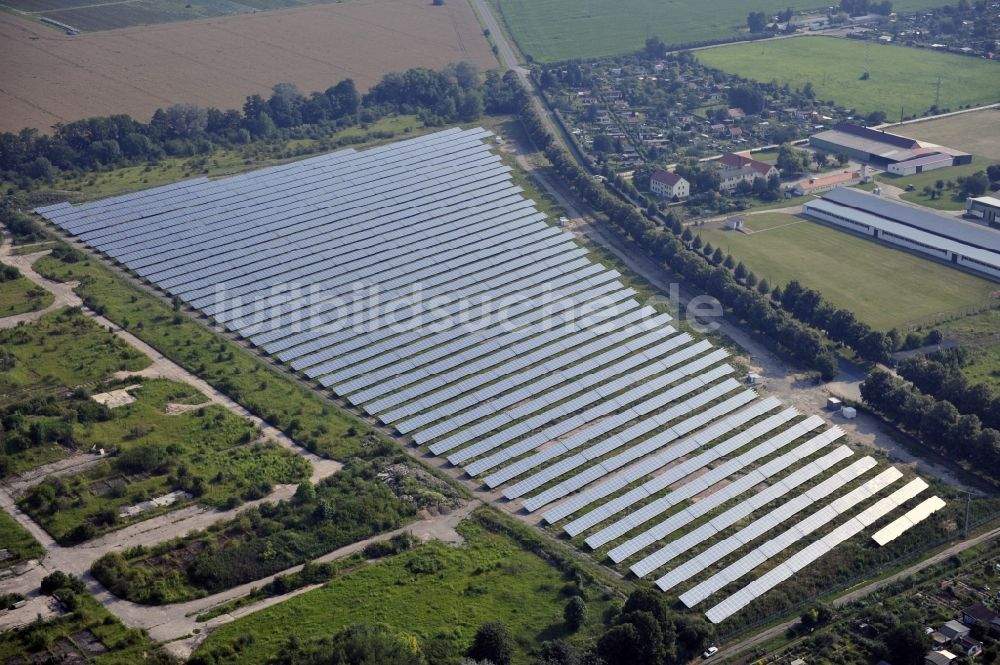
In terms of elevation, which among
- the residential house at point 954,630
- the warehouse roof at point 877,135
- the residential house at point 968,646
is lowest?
the residential house at point 968,646

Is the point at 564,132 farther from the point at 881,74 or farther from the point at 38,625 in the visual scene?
the point at 38,625

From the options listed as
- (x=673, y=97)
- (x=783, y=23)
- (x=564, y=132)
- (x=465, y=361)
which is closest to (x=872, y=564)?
(x=465, y=361)

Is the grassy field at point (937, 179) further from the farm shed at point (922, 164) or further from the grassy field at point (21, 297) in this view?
the grassy field at point (21, 297)

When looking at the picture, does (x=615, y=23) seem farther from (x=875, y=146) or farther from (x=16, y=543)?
(x=16, y=543)

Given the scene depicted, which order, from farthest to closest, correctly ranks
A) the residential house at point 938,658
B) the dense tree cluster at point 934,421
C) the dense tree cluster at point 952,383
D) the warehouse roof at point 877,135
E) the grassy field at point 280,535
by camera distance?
the warehouse roof at point 877,135
the dense tree cluster at point 952,383
the dense tree cluster at point 934,421
the grassy field at point 280,535
the residential house at point 938,658

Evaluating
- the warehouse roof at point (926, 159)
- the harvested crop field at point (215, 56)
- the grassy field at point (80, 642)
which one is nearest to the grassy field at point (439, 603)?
the grassy field at point (80, 642)

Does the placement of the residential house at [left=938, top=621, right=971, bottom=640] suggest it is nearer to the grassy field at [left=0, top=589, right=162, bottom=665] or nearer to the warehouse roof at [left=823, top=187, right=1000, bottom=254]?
the grassy field at [left=0, top=589, right=162, bottom=665]

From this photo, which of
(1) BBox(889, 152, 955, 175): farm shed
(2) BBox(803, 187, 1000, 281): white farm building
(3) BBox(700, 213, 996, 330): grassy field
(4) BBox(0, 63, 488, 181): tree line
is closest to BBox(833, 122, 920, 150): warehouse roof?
(1) BBox(889, 152, 955, 175): farm shed
